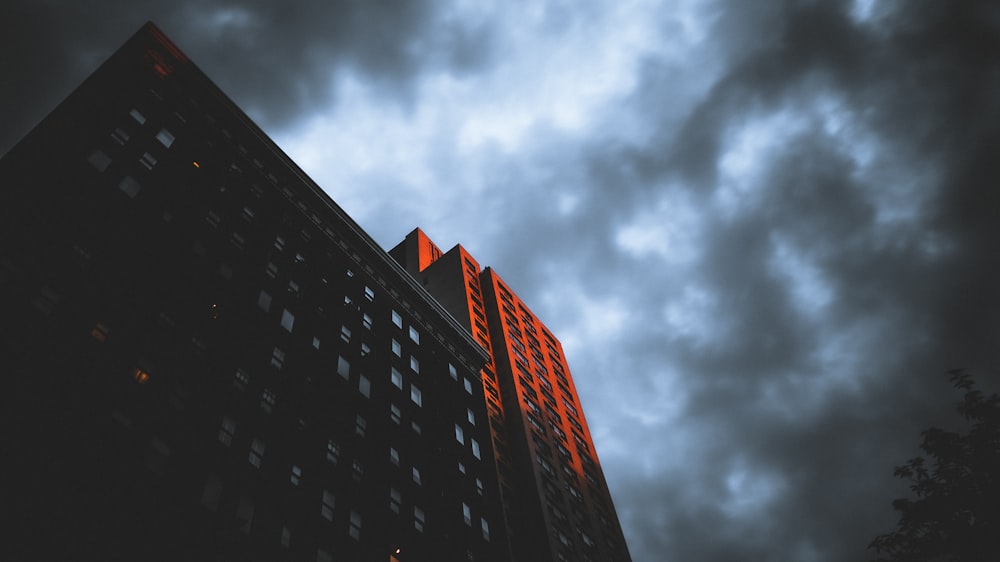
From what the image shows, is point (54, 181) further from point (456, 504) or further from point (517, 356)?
point (517, 356)

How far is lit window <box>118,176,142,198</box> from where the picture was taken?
1420 inches

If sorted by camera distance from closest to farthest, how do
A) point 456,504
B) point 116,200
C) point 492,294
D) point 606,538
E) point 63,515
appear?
point 63,515 → point 116,200 → point 456,504 → point 606,538 → point 492,294

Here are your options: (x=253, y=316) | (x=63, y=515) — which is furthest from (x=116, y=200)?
(x=63, y=515)

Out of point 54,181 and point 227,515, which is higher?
point 54,181

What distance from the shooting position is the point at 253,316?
128ft

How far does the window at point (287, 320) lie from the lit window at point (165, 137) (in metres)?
14.1

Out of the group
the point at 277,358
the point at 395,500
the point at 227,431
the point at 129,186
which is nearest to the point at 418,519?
the point at 395,500

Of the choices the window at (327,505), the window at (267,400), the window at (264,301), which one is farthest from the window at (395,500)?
the window at (264,301)

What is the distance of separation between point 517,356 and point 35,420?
66272mm

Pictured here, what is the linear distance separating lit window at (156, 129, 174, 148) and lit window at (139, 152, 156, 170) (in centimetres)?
237

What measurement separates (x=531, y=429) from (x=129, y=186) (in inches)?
2046

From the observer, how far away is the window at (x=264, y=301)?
40.7 meters

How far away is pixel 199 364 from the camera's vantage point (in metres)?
32.6

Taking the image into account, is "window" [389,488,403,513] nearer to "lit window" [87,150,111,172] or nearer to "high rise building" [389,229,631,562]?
"high rise building" [389,229,631,562]
